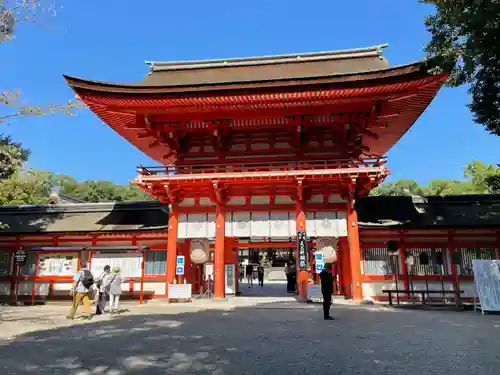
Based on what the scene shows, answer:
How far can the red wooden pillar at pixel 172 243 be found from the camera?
1648cm

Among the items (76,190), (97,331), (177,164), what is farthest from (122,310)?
(76,190)

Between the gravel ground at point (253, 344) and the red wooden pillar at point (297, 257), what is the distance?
3291 mm

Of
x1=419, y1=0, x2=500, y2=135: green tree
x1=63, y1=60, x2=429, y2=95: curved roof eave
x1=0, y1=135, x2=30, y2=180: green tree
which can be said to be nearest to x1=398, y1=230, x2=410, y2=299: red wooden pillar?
x1=419, y1=0, x2=500, y2=135: green tree

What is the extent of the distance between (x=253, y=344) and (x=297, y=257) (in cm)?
847

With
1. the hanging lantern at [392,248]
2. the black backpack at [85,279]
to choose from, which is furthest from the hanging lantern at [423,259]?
the black backpack at [85,279]

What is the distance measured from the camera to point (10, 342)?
7770mm

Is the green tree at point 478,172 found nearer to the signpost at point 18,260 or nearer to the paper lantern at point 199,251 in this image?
the paper lantern at point 199,251

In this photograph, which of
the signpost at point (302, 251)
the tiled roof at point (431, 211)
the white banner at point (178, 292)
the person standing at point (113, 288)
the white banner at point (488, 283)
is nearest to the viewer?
the white banner at point (488, 283)

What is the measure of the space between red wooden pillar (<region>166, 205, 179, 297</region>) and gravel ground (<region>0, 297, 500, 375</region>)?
4.21 metres

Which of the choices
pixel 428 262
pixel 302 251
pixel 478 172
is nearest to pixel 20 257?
pixel 302 251

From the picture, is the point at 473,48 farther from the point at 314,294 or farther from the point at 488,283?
the point at 314,294

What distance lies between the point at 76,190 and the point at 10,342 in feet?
284

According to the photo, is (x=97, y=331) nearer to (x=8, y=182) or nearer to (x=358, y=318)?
(x=358, y=318)

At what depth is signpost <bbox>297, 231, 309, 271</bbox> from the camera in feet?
50.5
